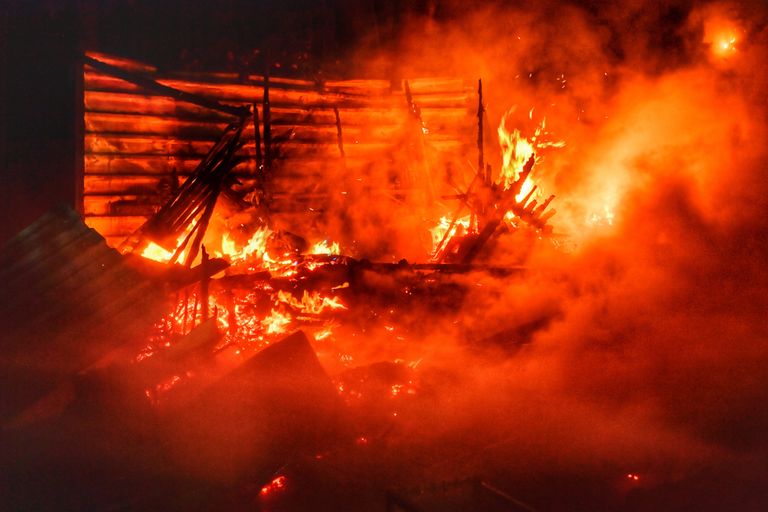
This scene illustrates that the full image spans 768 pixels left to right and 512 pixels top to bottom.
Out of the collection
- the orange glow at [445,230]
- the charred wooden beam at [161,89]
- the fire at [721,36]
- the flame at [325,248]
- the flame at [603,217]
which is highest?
the fire at [721,36]

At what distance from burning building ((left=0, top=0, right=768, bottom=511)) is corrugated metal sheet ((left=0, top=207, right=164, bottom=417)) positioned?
0.03 meters

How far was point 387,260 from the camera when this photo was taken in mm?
10609

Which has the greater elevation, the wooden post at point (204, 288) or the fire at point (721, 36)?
the fire at point (721, 36)

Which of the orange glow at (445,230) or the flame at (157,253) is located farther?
the orange glow at (445,230)

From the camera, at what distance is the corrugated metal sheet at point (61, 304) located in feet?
21.9

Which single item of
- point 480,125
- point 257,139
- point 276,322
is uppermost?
point 480,125

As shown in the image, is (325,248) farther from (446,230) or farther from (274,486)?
(274,486)

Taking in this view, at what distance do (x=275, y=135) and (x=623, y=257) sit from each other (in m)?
5.41

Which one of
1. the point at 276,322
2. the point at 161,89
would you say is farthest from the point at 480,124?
the point at 161,89

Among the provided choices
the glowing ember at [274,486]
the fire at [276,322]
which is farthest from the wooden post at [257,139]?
the glowing ember at [274,486]

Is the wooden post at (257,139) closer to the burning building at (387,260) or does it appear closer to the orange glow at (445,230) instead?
the burning building at (387,260)

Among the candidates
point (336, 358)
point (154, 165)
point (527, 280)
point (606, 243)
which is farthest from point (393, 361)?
point (154, 165)

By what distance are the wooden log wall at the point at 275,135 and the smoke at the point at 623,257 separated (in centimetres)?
63

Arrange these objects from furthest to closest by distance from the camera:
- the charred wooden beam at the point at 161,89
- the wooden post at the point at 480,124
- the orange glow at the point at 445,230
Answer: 1. the wooden post at the point at 480,124
2. the orange glow at the point at 445,230
3. the charred wooden beam at the point at 161,89
